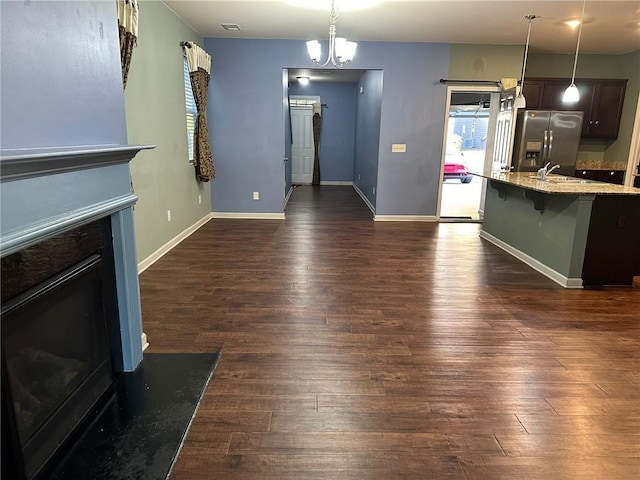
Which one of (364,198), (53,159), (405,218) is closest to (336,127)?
(364,198)

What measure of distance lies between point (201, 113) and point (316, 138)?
18.1ft

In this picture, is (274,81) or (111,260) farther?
(274,81)

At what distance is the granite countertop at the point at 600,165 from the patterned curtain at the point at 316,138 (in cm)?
616

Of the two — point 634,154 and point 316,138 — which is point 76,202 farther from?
point 316,138

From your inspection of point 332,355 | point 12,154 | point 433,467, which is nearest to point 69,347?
point 12,154

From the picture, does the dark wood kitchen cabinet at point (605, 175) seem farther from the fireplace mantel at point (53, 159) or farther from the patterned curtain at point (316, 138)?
the fireplace mantel at point (53, 159)

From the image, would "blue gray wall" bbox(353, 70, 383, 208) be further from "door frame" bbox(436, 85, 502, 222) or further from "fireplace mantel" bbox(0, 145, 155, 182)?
"fireplace mantel" bbox(0, 145, 155, 182)

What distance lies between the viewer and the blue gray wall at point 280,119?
616cm

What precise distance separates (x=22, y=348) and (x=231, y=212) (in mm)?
5299

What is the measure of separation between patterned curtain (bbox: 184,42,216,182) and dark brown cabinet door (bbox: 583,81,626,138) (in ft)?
19.5

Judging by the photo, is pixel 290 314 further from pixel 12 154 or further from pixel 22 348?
pixel 12 154

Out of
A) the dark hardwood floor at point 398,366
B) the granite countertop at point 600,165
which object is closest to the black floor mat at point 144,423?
the dark hardwood floor at point 398,366

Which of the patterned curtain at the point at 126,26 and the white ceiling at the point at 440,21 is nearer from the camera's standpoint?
the patterned curtain at the point at 126,26

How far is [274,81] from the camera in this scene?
6246 mm
